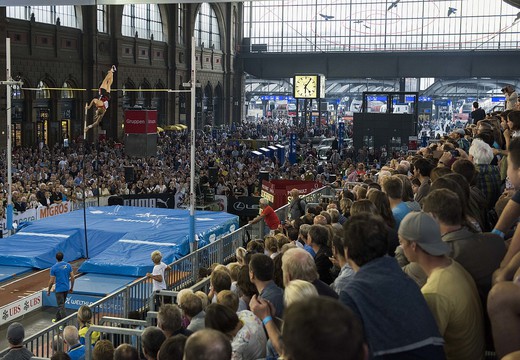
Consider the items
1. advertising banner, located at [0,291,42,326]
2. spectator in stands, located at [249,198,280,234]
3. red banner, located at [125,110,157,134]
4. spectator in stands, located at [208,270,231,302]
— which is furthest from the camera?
red banner, located at [125,110,157,134]

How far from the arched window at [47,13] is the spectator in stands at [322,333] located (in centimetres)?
3951

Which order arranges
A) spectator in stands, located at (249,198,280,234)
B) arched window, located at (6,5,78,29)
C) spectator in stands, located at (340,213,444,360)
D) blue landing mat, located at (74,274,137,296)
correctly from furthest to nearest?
arched window, located at (6,5,78,29) < spectator in stands, located at (249,198,280,234) < blue landing mat, located at (74,274,137,296) < spectator in stands, located at (340,213,444,360)

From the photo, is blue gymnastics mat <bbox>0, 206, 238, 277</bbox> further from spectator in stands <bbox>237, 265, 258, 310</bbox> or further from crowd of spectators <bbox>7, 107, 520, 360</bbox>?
spectator in stands <bbox>237, 265, 258, 310</bbox>

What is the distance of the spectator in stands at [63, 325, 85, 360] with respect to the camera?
908cm

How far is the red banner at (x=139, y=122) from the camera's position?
3166cm

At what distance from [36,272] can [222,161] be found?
77.4 feet

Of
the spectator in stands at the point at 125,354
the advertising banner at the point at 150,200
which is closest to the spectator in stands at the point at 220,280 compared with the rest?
the spectator in stands at the point at 125,354

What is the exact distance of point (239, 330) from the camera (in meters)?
5.52

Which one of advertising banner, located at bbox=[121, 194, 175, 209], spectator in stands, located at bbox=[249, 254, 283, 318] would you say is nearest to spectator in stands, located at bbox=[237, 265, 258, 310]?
Answer: spectator in stands, located at bbox=[249, 254, 283, 318]

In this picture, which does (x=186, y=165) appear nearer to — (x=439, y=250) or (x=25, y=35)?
(x=25, y=35)

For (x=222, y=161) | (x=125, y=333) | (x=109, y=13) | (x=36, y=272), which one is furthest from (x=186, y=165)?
(x=125, y=333)

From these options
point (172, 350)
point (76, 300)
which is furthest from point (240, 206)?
point (172, 350)

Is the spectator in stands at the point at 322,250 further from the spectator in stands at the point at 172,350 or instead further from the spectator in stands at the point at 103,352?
the spectator in stands at the point at 172,350

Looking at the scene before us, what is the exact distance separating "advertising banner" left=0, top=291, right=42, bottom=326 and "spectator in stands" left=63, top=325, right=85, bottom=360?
707cm
